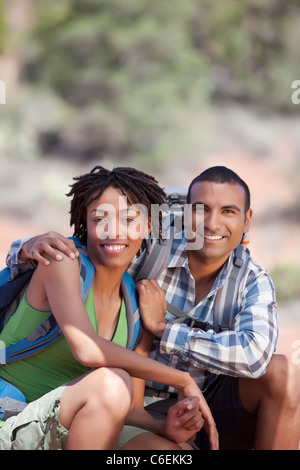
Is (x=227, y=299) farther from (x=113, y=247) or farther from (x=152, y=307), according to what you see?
(x=113, y=247)

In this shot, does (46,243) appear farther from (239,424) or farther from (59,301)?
(239,424)

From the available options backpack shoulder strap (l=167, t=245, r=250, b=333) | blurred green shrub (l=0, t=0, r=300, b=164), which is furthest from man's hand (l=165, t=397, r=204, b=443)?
blurred green shrub (l=0, t=0, r=300, b=164)

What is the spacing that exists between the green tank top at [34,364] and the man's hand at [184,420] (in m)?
0.41

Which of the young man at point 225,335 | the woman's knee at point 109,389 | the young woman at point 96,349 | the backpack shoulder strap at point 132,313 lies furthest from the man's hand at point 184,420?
the backpack shoulder strap at point 132,313

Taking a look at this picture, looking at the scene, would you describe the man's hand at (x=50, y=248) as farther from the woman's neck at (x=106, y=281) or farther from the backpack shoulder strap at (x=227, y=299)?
the backpack shoulder strap at (x=227, y=299)

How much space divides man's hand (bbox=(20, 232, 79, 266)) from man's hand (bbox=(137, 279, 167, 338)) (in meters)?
0.44

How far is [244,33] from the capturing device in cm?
1469

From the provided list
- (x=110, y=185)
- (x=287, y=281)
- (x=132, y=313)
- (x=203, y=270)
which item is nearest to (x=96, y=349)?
(x=132, y=313)

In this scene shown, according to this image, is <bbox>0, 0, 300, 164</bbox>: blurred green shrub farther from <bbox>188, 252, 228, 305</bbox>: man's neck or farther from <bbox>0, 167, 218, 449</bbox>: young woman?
<bbox>0, 167, 218, 449</bbox>: young woman

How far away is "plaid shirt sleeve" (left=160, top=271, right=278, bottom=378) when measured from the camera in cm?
290

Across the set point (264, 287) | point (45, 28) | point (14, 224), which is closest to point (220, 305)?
point (264, 287)

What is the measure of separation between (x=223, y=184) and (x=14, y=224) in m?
7.27

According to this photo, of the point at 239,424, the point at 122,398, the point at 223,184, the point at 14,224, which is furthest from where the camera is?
the point at 14,224

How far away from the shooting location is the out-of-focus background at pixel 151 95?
39.4 ft
